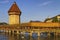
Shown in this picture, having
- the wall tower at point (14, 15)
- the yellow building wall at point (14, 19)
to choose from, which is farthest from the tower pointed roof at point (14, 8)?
the yellow building wall at point (14, 19)

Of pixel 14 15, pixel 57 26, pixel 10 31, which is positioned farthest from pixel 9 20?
pixel 57 26

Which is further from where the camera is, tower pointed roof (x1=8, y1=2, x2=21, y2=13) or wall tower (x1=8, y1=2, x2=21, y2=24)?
tower pointed roof (x1=8, y1=2, x2=21, y2=13)

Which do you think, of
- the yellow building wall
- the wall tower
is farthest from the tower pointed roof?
the yellow building wall

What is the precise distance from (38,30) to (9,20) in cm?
2142

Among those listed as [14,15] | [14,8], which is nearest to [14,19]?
[14,15]

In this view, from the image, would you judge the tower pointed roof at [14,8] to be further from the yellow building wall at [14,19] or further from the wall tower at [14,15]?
the yellow building wall at [14,19]

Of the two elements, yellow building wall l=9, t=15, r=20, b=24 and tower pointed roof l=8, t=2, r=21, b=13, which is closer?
→ yellow building wall l=9, t=15, r=20, b=24

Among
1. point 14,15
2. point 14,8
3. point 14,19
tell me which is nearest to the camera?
point 14,19

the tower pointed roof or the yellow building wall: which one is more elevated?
the tower pointed roof

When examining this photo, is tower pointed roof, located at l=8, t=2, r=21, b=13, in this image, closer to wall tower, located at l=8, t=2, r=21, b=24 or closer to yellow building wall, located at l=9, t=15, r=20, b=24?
wall tower, located at l=8, t=2, r=21, b=24

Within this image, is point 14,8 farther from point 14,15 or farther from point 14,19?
point 14,19

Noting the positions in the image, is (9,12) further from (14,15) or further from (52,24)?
(52,24)

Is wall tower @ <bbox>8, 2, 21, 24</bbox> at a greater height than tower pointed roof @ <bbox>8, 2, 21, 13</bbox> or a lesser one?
lesser

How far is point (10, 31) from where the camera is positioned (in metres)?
52.7
